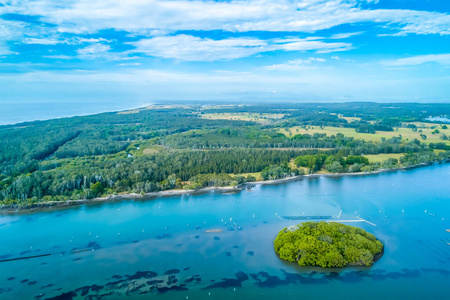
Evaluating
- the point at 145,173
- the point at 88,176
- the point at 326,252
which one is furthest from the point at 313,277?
the point at 88,176

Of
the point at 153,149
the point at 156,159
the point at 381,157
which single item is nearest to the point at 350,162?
the point at 381,157

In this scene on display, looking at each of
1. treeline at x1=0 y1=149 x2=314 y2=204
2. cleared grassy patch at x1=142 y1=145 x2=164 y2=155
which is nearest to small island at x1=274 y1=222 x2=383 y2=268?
treeline at x1=0 y1=149 x2=314 y2=204

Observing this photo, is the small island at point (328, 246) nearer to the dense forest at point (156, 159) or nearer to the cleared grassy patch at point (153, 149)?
the dense forest at point (156, 159)

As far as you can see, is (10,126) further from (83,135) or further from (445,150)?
(445,150)

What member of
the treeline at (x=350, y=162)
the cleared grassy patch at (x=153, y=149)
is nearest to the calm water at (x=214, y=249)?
the treeline at (x=350, y=162)

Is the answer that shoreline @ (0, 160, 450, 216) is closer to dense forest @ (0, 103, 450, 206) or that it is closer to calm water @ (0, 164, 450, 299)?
dense forest @ (0, 103, 450, 206)
